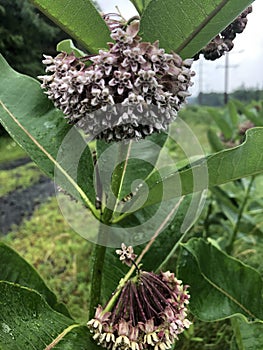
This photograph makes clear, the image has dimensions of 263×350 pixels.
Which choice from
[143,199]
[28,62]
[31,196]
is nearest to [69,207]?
[31,196]

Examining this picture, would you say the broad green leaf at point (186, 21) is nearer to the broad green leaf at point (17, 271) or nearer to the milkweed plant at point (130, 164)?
the milkweed plant at point (130, 164)

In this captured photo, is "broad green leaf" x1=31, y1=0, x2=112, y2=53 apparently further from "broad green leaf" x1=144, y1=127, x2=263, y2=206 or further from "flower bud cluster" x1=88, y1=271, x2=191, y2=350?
"flower bud cluster" x1=88, y1=271, x2=191, y2=350

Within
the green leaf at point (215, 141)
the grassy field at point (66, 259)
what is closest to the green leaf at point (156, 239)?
the grassy field at point (66, 259)

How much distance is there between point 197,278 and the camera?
815 mm

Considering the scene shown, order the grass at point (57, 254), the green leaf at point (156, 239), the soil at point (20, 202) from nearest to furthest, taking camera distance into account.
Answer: the green leaf at point (156, 239)
the grass at point (57, 254)
the soil at point (20, 202)

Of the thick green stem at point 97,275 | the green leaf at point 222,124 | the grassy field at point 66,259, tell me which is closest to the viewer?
the thick green stem at point 97,275

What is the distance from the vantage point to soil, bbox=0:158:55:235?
2.26 m

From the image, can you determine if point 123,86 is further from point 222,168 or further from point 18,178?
point 18,178

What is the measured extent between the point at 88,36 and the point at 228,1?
160 mm

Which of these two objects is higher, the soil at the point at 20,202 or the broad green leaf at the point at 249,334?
the broad green leaf at the point at 249,334

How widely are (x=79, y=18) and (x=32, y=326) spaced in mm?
357

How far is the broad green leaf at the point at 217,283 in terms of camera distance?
2.63 feet

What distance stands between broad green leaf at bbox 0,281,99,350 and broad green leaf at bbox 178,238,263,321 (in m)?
0.24

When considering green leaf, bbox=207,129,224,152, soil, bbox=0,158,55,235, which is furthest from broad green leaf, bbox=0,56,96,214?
soil, bbox=0,158,55,235
